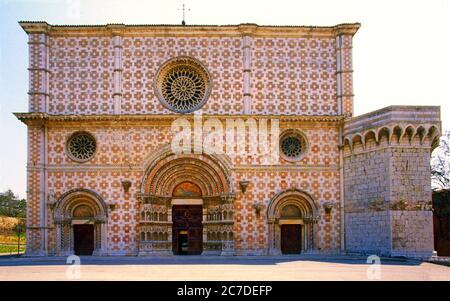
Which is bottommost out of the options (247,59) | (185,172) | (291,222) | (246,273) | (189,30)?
(246,273)

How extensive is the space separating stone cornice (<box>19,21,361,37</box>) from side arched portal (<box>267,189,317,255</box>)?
9098 millimetres

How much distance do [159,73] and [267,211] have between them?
9673 mm

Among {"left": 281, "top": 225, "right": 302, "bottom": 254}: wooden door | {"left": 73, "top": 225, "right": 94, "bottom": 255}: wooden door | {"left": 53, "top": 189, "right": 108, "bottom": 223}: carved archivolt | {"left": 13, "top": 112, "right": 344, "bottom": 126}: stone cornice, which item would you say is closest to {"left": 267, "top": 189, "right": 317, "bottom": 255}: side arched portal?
{"left": 281, "top": 225, "right": 302, "bottom": 254}: wooden door

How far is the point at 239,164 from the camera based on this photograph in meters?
31.8

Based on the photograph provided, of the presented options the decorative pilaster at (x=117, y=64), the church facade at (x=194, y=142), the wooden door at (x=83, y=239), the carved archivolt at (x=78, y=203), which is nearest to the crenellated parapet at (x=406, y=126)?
the church facade at (x=194, y=142)

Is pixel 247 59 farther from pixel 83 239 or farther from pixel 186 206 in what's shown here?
pixel 83 239

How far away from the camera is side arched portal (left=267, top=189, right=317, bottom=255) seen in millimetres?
31344

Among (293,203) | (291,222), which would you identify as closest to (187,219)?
(291,222)

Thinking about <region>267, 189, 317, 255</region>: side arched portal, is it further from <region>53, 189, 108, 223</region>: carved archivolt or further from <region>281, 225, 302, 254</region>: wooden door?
<region>53, 189, 108, 223</region>: carved archivolt

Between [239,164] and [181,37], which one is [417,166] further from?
[181,37]

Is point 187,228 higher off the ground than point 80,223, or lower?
lower

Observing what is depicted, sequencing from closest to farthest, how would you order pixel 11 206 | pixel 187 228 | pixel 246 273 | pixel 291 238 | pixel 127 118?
pixel 246 273 → pixel 127 118 → pixel 291 238 → pixel 187 228 → pixel 11 206

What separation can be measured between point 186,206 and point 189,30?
387 inches

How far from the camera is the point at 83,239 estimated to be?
31734 millimetres
